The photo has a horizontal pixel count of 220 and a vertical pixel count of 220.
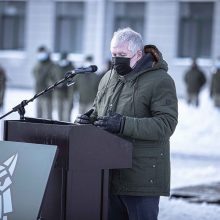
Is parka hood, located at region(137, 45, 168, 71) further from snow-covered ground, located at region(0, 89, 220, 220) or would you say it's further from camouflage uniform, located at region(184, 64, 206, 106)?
camouflage uniform, located at region(184, 64, 206, 106)

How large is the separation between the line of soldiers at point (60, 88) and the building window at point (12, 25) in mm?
16641

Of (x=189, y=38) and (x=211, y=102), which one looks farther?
(x=189, y=38)

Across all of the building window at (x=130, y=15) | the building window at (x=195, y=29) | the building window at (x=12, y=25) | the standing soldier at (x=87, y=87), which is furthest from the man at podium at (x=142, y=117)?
the building window at (x=12, y=25)

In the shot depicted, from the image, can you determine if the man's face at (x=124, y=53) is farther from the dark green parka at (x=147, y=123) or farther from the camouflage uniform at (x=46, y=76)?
the camouflage uniform at (x=46, y=76)

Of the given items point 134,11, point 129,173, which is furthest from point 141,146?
point 134,11

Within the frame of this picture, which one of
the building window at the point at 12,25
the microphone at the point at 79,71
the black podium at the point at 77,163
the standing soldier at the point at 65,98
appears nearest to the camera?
the black podium at the point at 77,163

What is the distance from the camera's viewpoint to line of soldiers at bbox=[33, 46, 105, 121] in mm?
18703

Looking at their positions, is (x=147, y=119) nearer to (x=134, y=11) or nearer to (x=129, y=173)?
(x=129, y=173)

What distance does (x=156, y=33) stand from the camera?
105 feet

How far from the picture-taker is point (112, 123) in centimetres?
488

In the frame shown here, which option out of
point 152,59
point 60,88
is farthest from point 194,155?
point 152,59

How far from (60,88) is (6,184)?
46.5ft

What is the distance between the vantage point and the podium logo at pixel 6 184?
475 cm

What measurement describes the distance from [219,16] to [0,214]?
2672cm
